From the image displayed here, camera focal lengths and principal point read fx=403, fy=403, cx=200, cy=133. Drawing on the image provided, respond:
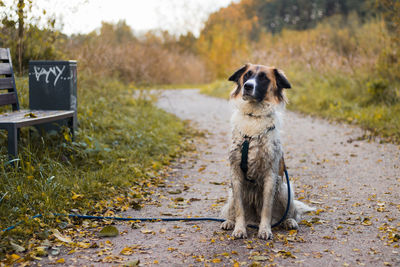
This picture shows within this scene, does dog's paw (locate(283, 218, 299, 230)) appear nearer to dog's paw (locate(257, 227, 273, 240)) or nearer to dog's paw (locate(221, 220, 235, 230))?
dog's paw (locate(257, 227, 273, 240))

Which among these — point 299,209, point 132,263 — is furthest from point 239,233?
point 132,263

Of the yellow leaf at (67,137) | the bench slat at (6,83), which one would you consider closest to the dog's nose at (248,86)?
the yellow leaf at (67,137)

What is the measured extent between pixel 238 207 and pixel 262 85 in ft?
3.88

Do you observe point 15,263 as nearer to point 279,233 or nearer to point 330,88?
point 279,233

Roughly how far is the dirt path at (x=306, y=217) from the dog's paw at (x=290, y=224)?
0.08 metres

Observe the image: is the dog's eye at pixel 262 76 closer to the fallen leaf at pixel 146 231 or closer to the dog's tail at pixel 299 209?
the dog's tail at pixel 299 209

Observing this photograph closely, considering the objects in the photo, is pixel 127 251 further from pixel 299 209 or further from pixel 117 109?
pixel 117 109

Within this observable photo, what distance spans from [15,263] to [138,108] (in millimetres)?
7797

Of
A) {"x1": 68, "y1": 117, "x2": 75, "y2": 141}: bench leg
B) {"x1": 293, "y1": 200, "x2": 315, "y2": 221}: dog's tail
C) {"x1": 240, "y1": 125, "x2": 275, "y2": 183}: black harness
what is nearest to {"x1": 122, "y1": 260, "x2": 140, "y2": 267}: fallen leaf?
{"x1": 240, "y1": 125, "x2": 275, "y2": 183}: black harness

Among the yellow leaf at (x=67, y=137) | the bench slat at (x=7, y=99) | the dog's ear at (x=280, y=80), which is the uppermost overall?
the dog's ear at (x=280, y=80)

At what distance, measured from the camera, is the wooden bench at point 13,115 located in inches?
178

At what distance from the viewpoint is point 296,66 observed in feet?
59.2

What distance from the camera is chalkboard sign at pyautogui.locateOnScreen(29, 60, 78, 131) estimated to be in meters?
6.09

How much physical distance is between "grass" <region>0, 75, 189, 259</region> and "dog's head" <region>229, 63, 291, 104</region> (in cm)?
197
